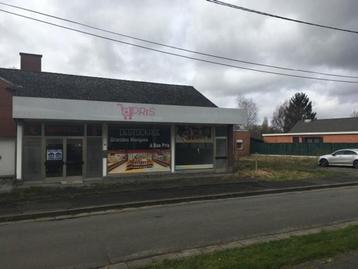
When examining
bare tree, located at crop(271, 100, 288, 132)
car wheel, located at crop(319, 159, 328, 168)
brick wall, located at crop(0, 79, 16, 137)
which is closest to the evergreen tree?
bare tree, located at crop(271, 100, 288, 132)

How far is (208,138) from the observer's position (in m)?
23.8

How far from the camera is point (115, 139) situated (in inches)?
825

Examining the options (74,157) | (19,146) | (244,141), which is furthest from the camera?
(244,141)

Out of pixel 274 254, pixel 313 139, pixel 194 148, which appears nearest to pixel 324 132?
pixel 313 139

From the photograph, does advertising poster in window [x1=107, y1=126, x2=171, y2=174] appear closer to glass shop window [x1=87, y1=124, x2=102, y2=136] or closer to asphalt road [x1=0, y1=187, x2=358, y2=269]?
glass shop window [x1=87, y1=124, x2=102, y2=136]

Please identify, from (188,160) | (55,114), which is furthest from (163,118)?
(55,114)

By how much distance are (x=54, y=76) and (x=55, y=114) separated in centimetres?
936

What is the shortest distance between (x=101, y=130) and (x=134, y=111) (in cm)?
191

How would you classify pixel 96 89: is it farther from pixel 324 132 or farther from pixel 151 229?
pixel 324 132

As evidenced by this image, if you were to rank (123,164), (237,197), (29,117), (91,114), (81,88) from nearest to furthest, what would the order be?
(237,197)
(29,117)
(91,114)
(123,164)
(81,88)

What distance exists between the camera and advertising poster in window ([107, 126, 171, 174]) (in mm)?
20875

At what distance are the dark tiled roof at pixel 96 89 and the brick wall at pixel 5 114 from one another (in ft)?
2.44

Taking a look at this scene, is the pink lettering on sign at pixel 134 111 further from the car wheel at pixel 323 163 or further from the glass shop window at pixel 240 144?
the glass shop window at pixel 240 144

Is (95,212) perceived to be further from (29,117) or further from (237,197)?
(29,117)
